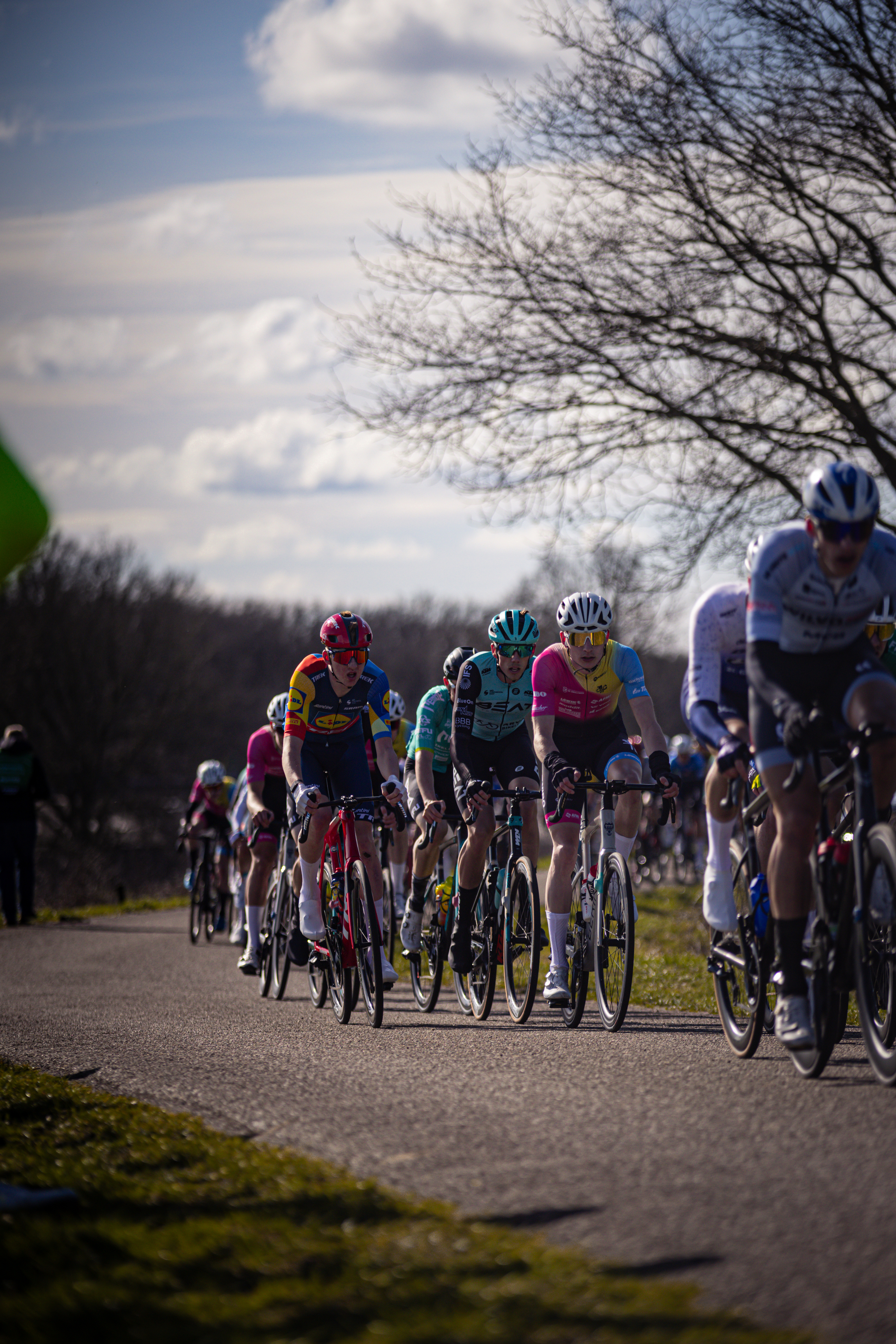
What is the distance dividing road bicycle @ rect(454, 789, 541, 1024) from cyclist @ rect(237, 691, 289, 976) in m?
2.02

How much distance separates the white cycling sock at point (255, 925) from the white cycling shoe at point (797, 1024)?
5718 millimetres

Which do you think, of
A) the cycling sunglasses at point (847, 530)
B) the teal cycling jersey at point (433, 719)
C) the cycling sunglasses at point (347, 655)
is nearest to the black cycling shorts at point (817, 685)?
the cycling sunglasses at point (847, 530)

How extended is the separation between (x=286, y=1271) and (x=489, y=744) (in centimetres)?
559

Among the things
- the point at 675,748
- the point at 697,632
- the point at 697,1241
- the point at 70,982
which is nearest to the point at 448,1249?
the point at 697,1241

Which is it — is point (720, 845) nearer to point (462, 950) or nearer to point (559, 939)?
point (559, 939)

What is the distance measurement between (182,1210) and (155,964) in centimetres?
940

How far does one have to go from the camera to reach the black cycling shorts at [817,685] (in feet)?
17.3

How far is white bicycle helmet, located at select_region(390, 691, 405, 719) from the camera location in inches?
464

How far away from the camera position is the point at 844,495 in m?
5.07

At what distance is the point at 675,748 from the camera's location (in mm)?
23000

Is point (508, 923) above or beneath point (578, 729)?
beneath

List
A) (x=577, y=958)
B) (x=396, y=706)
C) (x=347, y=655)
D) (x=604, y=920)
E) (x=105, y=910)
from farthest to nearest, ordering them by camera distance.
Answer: (x=105, y=910) → (x=396, y=706) → (x=347, y=655) → (x=577, y=958) → (x=604, y=920)

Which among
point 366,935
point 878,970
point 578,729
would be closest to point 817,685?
point 878,970

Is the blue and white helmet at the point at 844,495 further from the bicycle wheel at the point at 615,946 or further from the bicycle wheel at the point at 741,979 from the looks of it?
the bicycle wheel at the point at 615,946
